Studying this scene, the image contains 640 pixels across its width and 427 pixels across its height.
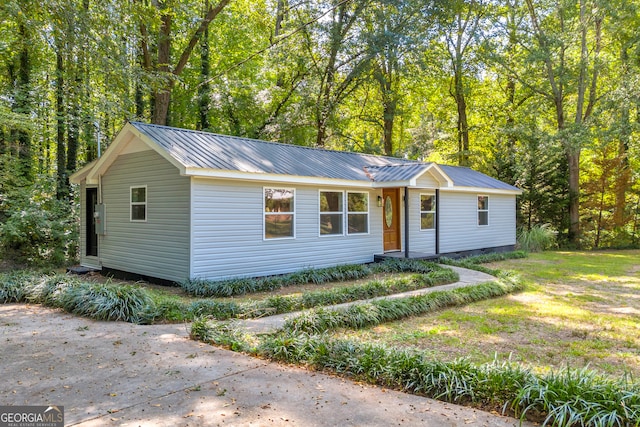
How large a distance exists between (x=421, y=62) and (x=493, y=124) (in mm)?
6519

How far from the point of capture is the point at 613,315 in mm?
6938

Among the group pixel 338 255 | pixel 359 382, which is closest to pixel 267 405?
pixel 359 382

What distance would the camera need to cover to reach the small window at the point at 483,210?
1593cm

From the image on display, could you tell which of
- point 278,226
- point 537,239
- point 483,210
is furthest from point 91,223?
point 537,239

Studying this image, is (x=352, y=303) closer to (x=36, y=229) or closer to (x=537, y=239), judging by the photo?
(x=36, y=229)

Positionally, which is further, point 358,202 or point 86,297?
point 358,202

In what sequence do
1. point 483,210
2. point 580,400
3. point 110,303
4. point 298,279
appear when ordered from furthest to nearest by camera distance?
1. point 483,210
2. point 298,279
3. point 110,303
4. point 580,400

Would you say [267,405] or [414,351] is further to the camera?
[414,351]

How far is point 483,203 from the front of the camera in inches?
634

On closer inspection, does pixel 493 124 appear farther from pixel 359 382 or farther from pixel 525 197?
pixel 359 382

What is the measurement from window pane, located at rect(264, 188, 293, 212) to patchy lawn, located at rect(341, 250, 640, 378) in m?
4.47

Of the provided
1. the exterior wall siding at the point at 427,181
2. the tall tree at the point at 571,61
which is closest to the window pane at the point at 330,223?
the exterior wall siding at the point at 427,181

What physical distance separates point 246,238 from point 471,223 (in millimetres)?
9101

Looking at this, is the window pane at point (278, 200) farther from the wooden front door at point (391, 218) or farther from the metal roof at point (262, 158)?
the wooden front door at point (391, 218)
